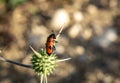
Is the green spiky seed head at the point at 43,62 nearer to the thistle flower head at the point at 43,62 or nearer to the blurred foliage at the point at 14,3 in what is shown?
the thistle flower head at the point at 43,62

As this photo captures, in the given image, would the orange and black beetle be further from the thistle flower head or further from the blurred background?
the blurred background

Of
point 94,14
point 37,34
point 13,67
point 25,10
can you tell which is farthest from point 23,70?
point 94,14

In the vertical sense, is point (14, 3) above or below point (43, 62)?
above

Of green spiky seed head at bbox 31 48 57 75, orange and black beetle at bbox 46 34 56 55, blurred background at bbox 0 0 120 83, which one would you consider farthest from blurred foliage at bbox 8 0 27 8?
orange and black beetle at bbox 46 34 56 55

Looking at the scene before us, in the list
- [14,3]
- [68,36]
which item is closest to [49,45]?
[68,36]

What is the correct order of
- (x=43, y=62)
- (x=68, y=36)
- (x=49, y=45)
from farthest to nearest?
(x=68, y=36), (x=43, y=62), (x=49, y=45)

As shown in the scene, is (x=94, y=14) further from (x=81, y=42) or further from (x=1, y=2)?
(x=1, y=2)

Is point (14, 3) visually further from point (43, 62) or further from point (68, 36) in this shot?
point (43, 62)

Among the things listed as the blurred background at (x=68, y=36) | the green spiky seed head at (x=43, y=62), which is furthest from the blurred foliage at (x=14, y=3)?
the green spiky seed head at (x=43, y=62)
